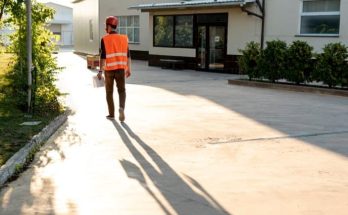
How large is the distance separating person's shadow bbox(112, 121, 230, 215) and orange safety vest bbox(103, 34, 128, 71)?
2.62m

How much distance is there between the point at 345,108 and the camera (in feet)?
37.8

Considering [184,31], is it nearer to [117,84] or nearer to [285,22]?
[285,22]

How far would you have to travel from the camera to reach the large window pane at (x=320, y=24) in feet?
58.3

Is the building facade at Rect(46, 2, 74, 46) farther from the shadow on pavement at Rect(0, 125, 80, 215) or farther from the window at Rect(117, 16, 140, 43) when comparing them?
the shadow on pavement at Rect(0, 125, 80, 215)

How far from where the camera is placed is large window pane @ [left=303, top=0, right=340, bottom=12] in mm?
17812

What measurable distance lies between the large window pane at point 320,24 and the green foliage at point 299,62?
3.02 meters

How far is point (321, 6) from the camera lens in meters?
18.3

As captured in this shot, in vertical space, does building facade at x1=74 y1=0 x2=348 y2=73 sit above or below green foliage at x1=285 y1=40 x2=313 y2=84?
above

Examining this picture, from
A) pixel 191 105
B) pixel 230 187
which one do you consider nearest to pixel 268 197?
pixel 230 187

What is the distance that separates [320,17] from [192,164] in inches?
530

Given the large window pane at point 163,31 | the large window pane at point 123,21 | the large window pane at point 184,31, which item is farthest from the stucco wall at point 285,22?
the large window pane at point 123,21

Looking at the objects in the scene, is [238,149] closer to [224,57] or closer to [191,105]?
[191,105]

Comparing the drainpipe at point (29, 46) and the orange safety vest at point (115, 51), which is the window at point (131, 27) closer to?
the orange safety vest at point (115, 51)

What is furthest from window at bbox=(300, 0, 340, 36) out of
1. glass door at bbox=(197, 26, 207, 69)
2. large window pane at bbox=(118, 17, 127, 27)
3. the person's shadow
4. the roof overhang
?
large window pane at bbox=(118, 17, 127, 27)
